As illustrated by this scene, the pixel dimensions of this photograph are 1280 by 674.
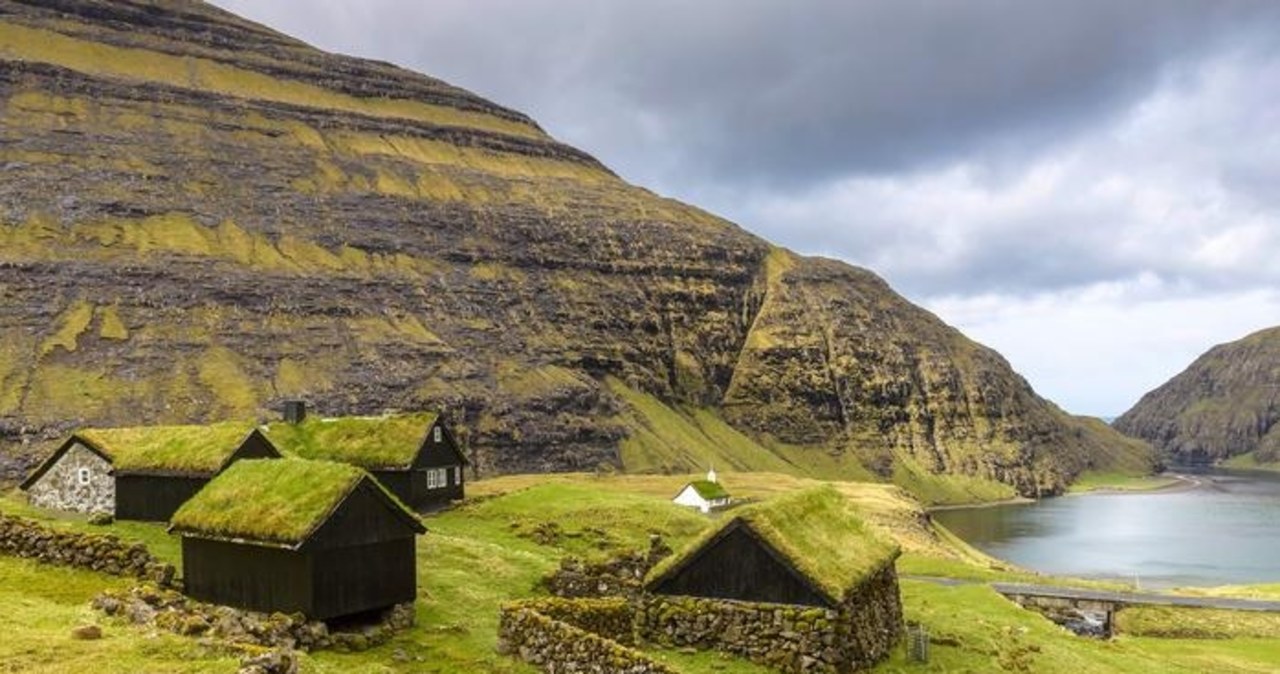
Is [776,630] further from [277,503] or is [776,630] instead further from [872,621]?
[277,503]

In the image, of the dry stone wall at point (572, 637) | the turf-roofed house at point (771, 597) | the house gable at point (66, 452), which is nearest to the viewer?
the dry stone wall at point (572, 637)

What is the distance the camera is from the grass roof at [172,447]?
44438 millimetres

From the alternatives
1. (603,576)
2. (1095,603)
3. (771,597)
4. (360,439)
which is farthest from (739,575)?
(360,439)

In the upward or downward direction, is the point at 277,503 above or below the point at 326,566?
above

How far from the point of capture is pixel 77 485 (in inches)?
1847

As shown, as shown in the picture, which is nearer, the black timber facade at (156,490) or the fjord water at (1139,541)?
the black timber facade at (156,490)

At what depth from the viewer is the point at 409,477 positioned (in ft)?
205

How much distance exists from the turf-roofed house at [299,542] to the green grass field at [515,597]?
6.45ft

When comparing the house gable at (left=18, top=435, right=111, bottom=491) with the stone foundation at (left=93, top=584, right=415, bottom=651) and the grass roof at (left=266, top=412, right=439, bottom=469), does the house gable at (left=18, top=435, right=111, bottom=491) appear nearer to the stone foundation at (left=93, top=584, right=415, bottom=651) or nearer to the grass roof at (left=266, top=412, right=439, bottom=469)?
the grass roof at (left=266, top=412, right=439, bottom=469)

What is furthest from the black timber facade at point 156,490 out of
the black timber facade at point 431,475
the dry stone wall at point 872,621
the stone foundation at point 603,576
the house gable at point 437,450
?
the dry stone wall at point 872,621

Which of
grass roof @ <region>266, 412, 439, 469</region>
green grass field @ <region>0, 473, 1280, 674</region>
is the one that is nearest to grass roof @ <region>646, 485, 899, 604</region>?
green grass field @ <region>0, 473, 1280, 674</region>

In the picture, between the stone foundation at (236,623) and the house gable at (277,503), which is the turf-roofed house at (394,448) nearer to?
the house gable at (277,503)

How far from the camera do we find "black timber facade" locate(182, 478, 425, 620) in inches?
1164

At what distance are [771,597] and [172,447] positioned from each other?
29993mm
